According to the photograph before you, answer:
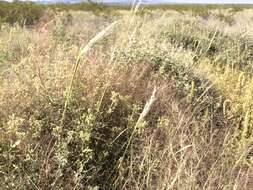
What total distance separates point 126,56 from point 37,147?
193 centimetres

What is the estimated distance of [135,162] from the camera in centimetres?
360

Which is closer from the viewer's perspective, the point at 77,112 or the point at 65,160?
the point at 65,160

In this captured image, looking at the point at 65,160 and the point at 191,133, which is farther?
the point at 191,133

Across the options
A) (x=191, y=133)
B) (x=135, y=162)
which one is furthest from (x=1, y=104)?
(x=191, y=133)

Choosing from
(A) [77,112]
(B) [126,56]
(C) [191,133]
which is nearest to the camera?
(A) [77,112]

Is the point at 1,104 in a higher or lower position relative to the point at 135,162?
higher

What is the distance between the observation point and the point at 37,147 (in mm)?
3393

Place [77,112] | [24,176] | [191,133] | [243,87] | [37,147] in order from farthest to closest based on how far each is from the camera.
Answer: [243,87] → [191,133] → [77,112] → [37,147] → [24,176]

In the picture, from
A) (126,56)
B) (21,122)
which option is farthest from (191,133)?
(21,122)

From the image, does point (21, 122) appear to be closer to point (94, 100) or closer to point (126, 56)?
point (94, 100)

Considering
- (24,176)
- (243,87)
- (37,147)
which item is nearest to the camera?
(24,176)

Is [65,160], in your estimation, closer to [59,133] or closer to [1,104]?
[59,133]

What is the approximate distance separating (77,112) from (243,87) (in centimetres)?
258

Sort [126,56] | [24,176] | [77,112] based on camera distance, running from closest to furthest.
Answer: [24,176]
[77,112]
[126,56]
